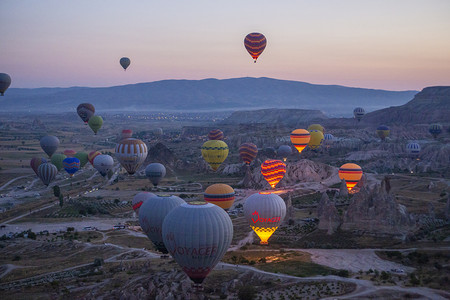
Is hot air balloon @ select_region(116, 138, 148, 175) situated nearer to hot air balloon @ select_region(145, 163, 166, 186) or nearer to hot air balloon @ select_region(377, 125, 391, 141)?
hot air balloon @ select_region(145, 163, 166, 186)

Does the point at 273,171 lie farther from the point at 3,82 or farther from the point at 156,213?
the point at 3,82

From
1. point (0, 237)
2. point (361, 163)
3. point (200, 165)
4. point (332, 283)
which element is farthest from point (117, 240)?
point (361, 163)

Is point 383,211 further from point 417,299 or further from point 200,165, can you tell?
point 200,165

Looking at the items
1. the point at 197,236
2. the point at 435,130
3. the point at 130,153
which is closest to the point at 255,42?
the point at 130,153

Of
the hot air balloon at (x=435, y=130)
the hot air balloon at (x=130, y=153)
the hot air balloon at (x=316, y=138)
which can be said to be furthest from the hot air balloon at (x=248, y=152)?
the hot air balloon at (x=435, y=130)

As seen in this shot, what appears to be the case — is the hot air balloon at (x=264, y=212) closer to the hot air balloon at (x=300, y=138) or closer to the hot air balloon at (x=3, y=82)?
the hot air balloon at (x=300, y=138)

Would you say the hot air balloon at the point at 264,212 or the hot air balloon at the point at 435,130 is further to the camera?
the hot air balloon at the point at 435,130

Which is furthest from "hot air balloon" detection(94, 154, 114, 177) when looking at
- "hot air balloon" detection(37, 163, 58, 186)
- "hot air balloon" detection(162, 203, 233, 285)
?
"hot air balloon" detection(162, 203, 233, 285)
